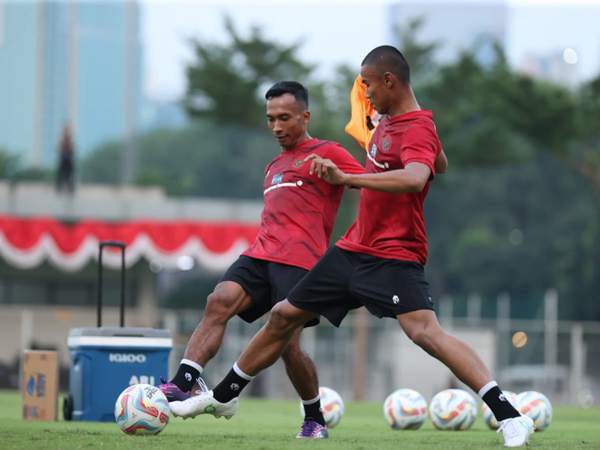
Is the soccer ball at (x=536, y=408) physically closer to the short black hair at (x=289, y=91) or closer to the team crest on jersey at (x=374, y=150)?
the short black hair at (x=289, y=91)

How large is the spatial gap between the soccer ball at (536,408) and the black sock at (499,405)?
331 cm

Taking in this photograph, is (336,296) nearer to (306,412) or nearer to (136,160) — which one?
(306,412)

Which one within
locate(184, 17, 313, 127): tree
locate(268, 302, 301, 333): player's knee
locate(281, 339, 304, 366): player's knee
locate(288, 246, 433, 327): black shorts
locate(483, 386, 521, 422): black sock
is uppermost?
locate(184, 17, 313, 127): tree

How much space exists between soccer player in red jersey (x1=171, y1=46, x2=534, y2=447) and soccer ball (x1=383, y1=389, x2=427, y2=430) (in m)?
3.02

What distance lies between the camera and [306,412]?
7.73m

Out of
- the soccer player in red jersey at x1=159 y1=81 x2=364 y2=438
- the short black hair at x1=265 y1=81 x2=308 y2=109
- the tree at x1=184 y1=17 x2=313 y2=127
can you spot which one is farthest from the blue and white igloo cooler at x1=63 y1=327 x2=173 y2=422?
the tree at x1=184 y1=17 x2=313 y2=127

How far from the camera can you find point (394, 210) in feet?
21.8

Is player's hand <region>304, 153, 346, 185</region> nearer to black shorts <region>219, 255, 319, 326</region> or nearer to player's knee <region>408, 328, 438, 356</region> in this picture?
player's knee <region>408, 328, 438, 356</region>

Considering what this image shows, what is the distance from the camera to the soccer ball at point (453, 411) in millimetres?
9750

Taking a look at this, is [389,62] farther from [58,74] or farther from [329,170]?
[58,74]

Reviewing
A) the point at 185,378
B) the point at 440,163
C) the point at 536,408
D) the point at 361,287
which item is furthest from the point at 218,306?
the point at 536,408

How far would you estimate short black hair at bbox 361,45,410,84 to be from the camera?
6.68 metres

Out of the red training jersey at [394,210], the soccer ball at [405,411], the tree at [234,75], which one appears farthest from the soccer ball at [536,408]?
the tree at [234,75]

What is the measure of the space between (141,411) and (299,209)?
6.11 feet
